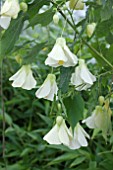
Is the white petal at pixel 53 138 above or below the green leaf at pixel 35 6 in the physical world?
below

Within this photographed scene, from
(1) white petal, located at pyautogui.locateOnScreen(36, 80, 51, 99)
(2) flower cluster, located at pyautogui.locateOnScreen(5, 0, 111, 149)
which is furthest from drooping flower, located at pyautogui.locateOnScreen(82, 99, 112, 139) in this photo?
(1) white petal, located at pyautogui.locateOnScreen(36, 80, 51, 99)

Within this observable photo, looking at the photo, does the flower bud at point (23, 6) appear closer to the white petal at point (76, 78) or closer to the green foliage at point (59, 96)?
the green foliage at point (59, 96)

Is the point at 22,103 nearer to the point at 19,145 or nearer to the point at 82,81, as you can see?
the point at 19,145

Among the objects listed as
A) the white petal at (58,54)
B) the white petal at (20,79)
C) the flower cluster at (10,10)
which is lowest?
the white petal at (20,79)

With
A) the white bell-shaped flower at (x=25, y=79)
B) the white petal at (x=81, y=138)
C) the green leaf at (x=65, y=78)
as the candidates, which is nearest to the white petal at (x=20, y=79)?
the white bell-shaped flower at (x=25, y=79)

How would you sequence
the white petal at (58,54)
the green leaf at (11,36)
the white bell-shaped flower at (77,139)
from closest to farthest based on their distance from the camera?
the white petal at (58,54), the green leaf at (11,36), the white bell-shaped flower at (77,139)

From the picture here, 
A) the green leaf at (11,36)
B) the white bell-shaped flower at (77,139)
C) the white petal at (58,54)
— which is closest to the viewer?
the white petal at (58,54)

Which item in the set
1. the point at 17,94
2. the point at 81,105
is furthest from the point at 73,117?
the point at 17,94
